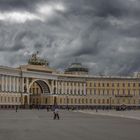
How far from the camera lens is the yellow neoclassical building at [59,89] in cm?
14075

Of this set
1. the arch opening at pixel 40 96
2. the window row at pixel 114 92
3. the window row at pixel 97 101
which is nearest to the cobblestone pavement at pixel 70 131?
the arch opening at pixel 40 96

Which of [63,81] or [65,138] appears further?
[63,81]

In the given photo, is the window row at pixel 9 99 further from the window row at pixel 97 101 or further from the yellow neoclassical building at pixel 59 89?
the window row at pixel 97 101

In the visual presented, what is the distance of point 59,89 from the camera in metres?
163

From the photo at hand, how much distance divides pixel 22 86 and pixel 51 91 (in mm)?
15341

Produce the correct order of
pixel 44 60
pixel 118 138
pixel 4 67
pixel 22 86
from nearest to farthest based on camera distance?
pixel 118 138
pixel 4 67
pixel 22 86
pixel 44 60

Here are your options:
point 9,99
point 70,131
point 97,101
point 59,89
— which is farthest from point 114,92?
point 70,131

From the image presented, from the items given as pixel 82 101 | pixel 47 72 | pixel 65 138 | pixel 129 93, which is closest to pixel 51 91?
pixel 47 72

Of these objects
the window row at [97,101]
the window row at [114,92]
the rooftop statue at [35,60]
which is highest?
the rooftop statue at [35,60]

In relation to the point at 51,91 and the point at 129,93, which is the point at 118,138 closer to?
the point at 51,91

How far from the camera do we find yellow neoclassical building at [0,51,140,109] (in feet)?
462

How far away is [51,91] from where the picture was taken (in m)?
158

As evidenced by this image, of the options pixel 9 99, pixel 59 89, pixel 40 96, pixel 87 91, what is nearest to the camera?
pixel 9 99

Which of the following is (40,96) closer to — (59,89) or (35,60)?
(59,89)
